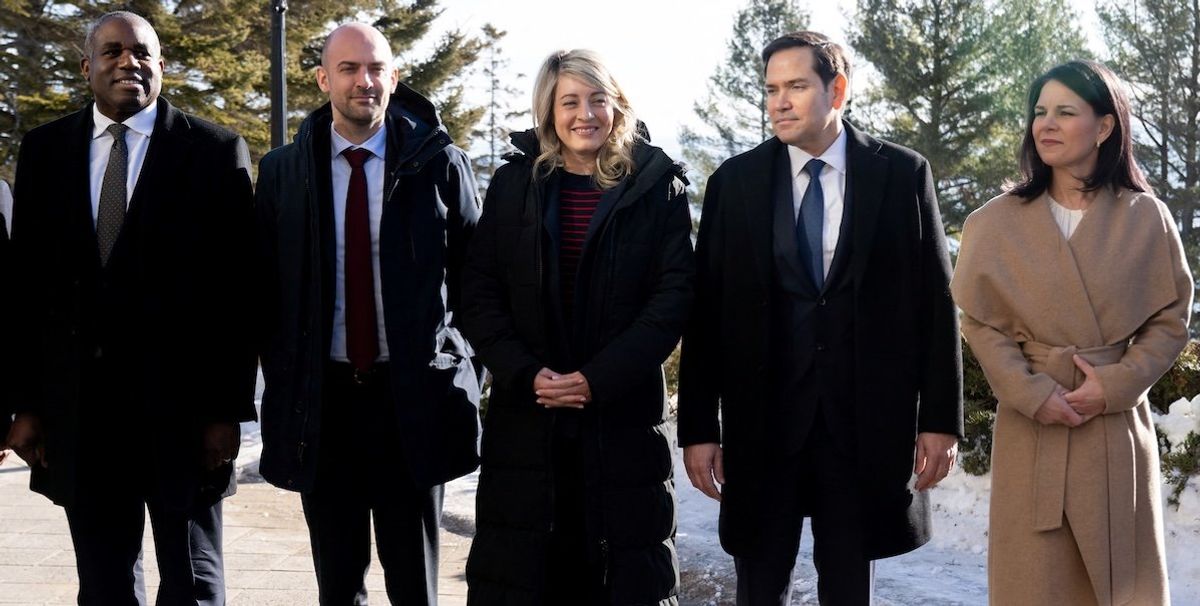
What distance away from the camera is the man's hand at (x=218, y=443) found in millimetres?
3770

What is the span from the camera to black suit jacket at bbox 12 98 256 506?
3650 mm

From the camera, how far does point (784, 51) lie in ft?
11.6

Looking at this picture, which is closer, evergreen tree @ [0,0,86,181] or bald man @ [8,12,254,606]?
bald man @ [8,12,254,606]

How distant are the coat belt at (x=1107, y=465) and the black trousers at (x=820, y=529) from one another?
509 mm

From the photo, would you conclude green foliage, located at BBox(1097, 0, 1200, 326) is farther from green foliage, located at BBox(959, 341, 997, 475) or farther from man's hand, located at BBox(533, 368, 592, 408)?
man's hand, located at BBox(533, 368, 592, 408)

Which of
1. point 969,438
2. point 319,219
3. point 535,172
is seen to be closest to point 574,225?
point 535,172

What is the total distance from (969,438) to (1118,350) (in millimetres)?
3297

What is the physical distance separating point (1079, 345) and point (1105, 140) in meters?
0.60

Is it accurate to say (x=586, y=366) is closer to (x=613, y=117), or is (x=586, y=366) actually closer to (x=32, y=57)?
(x=613, y=117)

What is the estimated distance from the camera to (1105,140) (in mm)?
3455

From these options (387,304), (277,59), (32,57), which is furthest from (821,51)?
(32,57)

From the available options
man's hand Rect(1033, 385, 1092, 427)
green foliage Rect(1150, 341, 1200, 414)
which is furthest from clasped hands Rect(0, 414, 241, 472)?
green foliage Rect(1150, 341, 1200, 414)

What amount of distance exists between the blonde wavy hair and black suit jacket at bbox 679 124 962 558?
0.98 ft

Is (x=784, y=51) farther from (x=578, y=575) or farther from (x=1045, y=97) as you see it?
(x=578, y=575)
